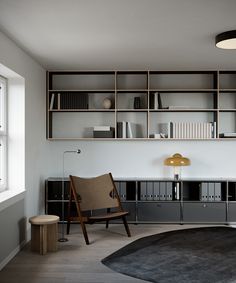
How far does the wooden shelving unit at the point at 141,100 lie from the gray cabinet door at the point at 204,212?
3.91 ft

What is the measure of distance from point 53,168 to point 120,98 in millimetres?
1647

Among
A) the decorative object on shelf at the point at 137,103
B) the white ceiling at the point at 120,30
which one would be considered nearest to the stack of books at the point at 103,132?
the decorative object on shelf at the point at 137,103

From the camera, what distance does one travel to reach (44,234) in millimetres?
4664

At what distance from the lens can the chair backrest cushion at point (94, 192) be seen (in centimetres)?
561

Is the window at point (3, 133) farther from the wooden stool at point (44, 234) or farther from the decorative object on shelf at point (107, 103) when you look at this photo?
the decorative object on shelf at point (107, 103)

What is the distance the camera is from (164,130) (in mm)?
6625

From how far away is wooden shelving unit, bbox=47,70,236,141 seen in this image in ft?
21.4

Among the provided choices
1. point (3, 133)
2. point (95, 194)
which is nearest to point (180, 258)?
point (95, 194)

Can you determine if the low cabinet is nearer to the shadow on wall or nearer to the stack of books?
the stack of books

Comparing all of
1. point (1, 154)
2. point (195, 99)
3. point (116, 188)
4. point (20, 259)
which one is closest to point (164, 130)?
point (195, 99)

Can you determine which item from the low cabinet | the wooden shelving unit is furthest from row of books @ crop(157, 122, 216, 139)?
the low cabinet

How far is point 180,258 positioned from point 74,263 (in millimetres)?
1177

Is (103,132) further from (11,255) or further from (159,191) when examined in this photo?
(11,255)

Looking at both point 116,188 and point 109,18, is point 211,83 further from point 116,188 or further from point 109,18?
point 109,18
